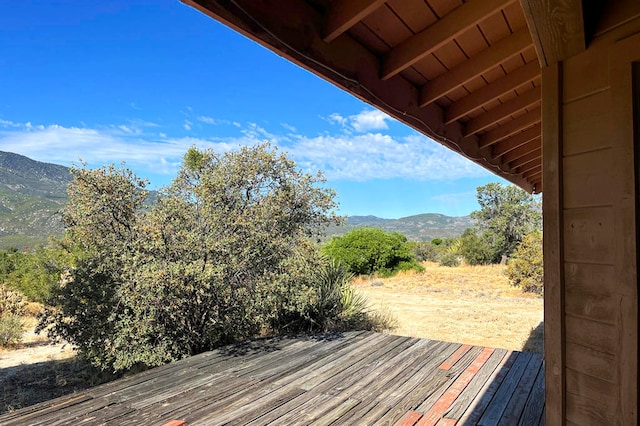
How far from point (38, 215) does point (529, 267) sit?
40212mm

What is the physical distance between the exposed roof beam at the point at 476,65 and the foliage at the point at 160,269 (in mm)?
3033

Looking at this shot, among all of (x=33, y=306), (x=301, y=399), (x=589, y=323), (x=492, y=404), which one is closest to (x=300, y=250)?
(x=301, y=399)

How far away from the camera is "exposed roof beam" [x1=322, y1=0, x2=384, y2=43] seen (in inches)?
48.6

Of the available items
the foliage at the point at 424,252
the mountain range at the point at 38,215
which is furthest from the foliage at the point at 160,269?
the foliage at the point at 424,252

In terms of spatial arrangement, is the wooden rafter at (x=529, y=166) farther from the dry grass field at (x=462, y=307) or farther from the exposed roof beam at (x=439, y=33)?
the exposed roof beam at (x=439, y=33)

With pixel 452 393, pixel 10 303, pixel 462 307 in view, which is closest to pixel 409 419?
pixel 452 393

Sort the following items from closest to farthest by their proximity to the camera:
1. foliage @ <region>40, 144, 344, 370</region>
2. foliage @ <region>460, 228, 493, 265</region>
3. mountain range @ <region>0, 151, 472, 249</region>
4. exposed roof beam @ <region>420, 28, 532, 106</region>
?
exposed roof beam @ <region>420, 28, 532, 106</region> < foliage @ <region>40, 144, 344, 370</region> < foliage @ <region>460, 228, 493, 265</region> < mountain range @ <region>0, 151, 472, 249</region>

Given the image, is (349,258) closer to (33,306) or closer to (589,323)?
(33,306)

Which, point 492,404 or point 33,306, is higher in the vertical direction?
point 492,404

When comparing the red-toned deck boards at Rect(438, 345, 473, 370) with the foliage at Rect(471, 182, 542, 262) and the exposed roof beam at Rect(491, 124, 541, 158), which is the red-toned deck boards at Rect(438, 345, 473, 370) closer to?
the exposed roof beam at Rect(491, 124, 541, 158)

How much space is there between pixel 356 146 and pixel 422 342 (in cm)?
3141

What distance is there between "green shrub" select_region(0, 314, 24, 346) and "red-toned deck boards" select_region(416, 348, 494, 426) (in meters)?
8.00

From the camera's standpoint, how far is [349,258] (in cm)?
1405

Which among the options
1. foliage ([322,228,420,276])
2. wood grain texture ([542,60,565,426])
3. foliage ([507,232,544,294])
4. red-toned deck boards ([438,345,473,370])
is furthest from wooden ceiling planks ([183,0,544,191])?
foliage ([322,228,420,276])
